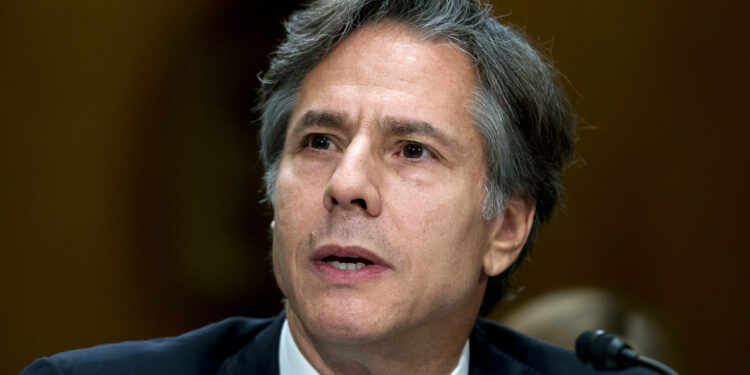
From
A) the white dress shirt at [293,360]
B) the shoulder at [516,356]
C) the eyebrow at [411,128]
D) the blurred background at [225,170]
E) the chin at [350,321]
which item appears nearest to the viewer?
the chin at [350,321]

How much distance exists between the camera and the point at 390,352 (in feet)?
6.68

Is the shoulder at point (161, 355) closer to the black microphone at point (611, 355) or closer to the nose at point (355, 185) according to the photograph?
the nose at point (355, 185)

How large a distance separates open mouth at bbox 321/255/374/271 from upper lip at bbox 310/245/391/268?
3 cm

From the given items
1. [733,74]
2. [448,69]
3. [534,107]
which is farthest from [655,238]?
[448,69]

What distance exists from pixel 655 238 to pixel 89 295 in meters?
2.26

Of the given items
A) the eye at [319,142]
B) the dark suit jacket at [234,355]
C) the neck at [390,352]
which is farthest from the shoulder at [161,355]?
the eye at [319,142]

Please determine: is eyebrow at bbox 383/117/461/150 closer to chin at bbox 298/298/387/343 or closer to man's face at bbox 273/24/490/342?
man's face at bbox 273/24/490/342

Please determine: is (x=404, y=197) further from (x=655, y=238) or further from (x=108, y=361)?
(x=655, y=238)

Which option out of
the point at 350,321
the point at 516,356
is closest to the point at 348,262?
the point at 350,321

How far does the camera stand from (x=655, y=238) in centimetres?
381

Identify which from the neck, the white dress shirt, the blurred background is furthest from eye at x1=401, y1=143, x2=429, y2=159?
the blurred background

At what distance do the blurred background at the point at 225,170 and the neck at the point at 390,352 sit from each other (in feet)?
1.64

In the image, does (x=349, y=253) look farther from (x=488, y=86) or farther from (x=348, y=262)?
(x=488, y=86)

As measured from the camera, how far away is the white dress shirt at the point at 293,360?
2.12 m
